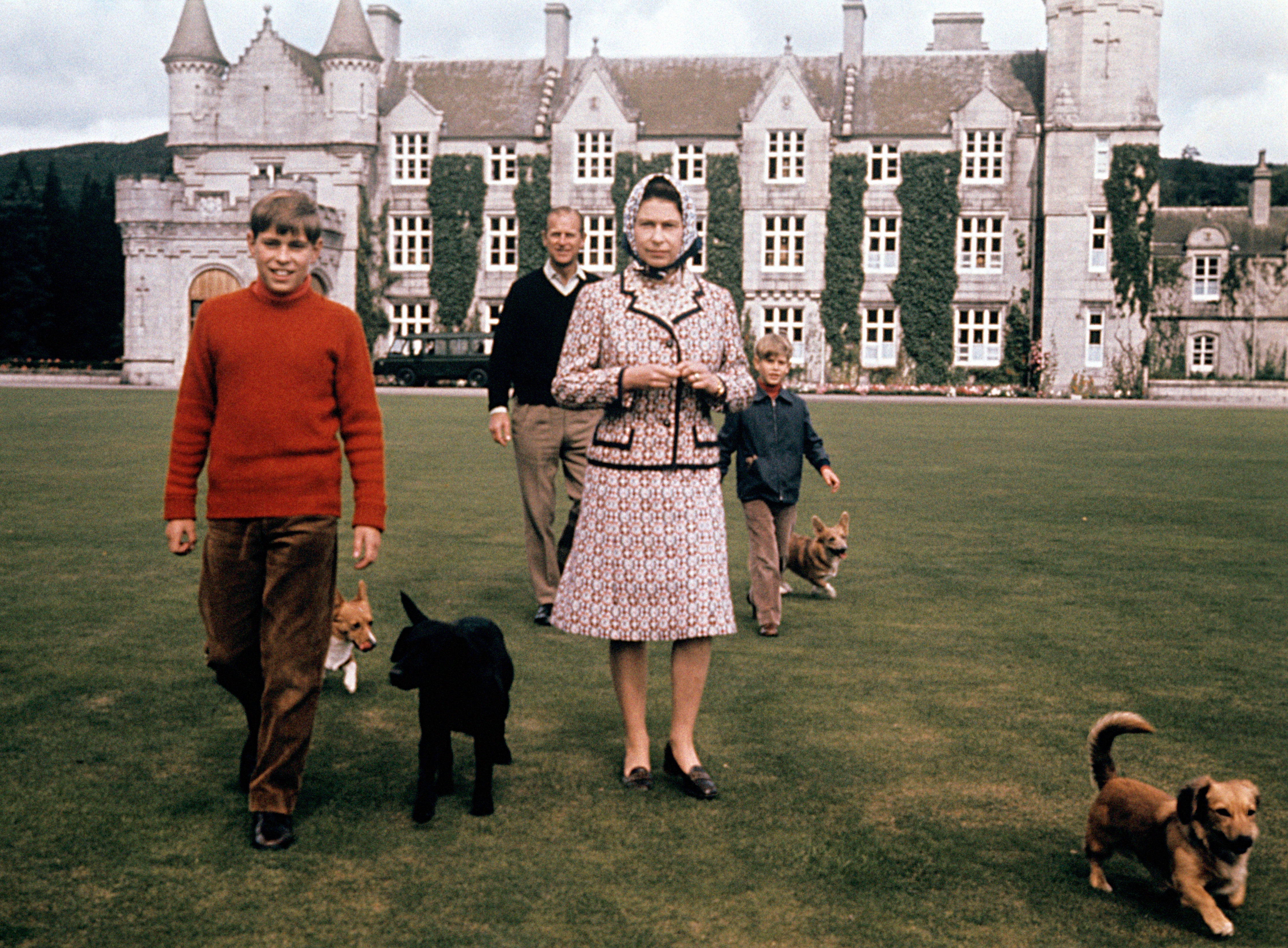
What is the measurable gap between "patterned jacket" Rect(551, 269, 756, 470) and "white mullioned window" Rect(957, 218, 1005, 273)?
1731 inches

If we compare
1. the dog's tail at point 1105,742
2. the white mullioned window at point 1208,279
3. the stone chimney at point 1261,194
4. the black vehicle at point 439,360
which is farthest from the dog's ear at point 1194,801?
the stone chimney at point 1261,194

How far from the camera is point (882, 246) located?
47.2 meters

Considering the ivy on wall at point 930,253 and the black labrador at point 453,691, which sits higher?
the ivy on wall at point 930,253

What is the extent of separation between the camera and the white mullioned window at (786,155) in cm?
4706

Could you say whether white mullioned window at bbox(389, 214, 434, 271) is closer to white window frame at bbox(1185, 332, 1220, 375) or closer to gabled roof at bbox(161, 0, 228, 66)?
gabled roof at bbox(161, 0, 228, 66)

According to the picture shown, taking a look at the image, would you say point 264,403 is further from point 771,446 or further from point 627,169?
point 627,169

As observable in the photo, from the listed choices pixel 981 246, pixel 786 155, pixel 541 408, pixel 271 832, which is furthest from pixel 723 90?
pixel 271 832

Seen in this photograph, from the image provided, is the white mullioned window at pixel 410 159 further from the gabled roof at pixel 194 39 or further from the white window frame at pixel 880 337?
the white window frame at pixel 880 337

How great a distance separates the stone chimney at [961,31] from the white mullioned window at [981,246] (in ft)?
26.2

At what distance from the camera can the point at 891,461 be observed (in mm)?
17750

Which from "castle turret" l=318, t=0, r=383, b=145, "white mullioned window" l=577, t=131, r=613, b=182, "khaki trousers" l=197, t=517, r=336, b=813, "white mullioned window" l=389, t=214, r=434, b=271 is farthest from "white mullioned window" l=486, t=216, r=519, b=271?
"khaki trousers" l=197, t=517, r=336, b=813

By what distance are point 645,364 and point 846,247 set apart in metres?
43.5

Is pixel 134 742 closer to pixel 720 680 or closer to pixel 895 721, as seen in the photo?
pixel 720 680

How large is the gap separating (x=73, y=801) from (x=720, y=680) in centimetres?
300
